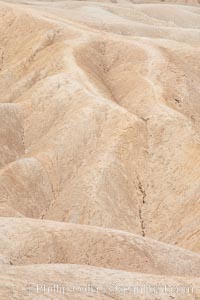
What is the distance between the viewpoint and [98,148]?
44031mm

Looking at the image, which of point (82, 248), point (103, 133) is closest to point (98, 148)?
point (103, 133)

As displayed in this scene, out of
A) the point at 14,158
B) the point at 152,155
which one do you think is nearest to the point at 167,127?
the point at 152,155

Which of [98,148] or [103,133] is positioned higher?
[103,133]

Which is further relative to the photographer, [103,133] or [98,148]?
[103,133]

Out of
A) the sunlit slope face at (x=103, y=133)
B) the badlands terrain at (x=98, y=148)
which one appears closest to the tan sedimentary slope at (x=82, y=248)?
the badlands terrain at (x=98, y=148)

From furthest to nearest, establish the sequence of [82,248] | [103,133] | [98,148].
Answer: [103,133] < [98,148] < [82,248]

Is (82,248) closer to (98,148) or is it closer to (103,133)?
(98,148)

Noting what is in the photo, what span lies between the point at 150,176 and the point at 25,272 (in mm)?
24807

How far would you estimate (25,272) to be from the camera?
19453 mm

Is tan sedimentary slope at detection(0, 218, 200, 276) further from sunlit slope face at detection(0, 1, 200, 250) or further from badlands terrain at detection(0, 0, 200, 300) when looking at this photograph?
sunlit slope face at detection(0, 1, 200, 250)

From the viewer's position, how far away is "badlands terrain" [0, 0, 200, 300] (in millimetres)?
27828

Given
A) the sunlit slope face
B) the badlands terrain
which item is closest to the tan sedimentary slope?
the badlands terrain

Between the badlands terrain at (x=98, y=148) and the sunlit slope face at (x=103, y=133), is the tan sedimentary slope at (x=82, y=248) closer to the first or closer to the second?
the badlands terrain at (x=98, y=148)

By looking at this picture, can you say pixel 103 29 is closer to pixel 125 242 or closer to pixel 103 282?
pixel 125 242
